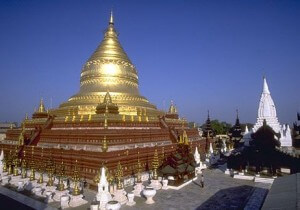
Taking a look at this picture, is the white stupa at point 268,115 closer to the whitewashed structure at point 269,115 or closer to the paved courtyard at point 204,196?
the whitewashed structure at point 269,115

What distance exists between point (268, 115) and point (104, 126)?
29580mm

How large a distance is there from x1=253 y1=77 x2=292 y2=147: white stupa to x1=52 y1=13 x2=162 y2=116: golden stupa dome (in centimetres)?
1949

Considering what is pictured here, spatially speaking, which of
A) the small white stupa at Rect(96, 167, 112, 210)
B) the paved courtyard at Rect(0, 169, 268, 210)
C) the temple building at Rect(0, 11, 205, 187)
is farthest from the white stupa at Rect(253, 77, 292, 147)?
the small white stupa at Rect(96, 167, 112, 210)

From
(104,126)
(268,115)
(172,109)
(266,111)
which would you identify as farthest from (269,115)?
(104,126)

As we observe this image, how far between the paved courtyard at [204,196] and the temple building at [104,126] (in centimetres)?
305

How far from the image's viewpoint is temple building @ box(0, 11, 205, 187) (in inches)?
684

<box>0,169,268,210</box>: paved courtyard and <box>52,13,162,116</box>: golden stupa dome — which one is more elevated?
<box>52,13,162,116</box>: golden stupa dome

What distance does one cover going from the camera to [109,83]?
90.9 feet

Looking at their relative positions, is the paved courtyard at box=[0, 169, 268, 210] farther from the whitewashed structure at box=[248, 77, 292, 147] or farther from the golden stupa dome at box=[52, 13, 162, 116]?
the whitewashed structure at box=[248, 77, 292, 147]

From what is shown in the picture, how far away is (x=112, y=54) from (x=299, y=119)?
4080 cm

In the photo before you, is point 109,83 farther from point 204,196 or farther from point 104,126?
point 204,196

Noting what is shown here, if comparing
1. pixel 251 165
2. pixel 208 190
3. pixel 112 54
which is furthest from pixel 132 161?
pixel 112 54

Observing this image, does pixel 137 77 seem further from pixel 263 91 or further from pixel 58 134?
pixel 263 91

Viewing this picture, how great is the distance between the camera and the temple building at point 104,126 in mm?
17375
